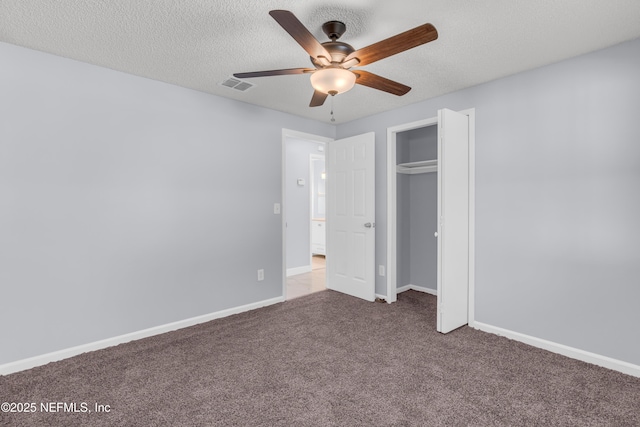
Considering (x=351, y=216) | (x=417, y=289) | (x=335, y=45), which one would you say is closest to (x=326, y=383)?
(x=335, y=45)

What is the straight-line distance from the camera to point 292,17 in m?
1.48

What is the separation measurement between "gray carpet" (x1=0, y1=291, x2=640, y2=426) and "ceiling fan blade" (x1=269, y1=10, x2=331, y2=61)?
209 cm

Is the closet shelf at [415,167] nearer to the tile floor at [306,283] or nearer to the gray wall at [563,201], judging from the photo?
the gray wall at [563,201]

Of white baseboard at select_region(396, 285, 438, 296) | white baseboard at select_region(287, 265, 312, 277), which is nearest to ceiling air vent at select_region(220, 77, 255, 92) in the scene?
white baseboard at select_region(396, 285, 438, 296)

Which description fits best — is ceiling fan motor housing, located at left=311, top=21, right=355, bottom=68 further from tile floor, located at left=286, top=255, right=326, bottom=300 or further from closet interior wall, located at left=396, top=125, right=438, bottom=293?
tile floor, located at left=286, top=255, right=326, bottom=300

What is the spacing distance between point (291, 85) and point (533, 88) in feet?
7.13

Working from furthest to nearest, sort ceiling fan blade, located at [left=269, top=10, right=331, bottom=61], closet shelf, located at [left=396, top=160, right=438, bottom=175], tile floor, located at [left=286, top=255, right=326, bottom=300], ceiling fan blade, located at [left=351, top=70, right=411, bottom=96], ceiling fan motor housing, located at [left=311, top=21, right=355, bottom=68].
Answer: tile floor, located at [left=286, top=255, right=326, bottom=300] → closet shelf, located at [left=396, top=160, right=438, bottom=175] → ceiling fan blade, located at [left=351, top=70, right=411, bottom=96] → ceiling fan motor housing, located at [left=311, top=21, right=355, bottom=68] → ceiling fan blade, located at [left=269, top=10, right=331, bottom=61]

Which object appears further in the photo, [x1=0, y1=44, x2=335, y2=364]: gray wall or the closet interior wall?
the closet interior wall

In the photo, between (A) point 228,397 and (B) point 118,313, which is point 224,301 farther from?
(A) point 228,397

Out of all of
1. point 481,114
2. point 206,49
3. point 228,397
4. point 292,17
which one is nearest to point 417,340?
point 228,397

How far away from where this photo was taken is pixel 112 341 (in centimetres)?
271

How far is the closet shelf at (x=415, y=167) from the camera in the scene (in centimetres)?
409

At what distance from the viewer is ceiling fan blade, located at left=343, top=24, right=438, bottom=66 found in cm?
157

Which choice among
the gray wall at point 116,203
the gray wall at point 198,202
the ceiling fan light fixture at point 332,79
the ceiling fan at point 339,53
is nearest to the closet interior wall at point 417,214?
the gray wall at point 198,202
